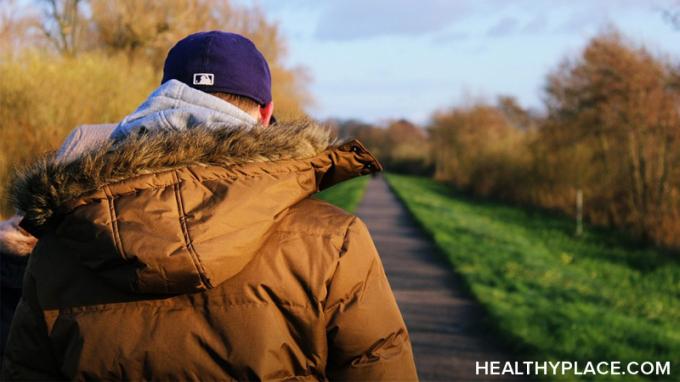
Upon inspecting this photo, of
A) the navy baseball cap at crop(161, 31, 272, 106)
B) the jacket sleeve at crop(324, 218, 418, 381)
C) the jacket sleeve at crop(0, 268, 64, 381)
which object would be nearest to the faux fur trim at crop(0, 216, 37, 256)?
the jacket sleeve at crop(0, 268, 64, 381)

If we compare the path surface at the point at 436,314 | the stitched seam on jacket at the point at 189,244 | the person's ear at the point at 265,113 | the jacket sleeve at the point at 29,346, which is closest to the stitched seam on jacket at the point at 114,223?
the stitched seam on jacket at the point at 189,244

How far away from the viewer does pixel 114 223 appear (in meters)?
1.69

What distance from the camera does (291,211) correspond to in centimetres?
188

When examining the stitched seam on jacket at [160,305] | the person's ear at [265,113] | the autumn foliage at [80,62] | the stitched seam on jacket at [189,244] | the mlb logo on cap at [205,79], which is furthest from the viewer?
the autumn foliage at [80,62]

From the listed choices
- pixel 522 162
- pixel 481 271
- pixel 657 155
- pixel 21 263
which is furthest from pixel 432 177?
pixel 21 263

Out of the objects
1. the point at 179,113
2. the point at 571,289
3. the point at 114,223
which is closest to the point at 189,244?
the point at 114,223

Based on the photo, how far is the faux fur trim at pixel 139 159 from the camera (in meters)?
1.75

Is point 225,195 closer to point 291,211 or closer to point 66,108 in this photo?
point 291,211

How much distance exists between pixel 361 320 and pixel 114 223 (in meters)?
0.64

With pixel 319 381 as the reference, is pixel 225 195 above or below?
above

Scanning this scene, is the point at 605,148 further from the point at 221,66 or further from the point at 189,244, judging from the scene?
the point at 189,244

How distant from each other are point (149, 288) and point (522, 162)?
95.6ft

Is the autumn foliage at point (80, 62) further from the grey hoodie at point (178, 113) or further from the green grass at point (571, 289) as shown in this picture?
the green grass at point (571, 289)

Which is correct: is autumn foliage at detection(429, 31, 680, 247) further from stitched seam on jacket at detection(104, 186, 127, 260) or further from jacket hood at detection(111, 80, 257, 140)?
stitched seam on jacket at detection(104, 186, 127, 260)
